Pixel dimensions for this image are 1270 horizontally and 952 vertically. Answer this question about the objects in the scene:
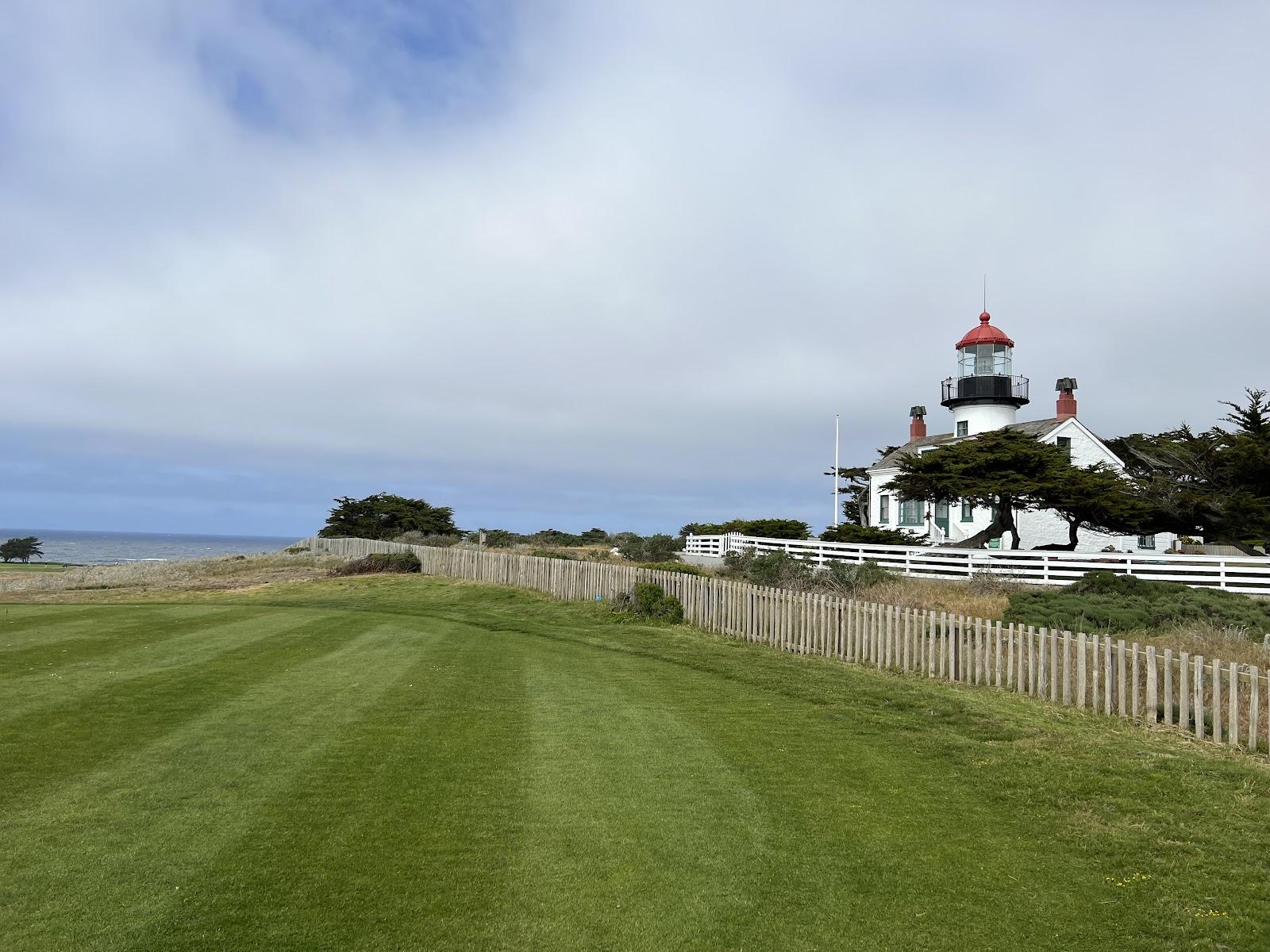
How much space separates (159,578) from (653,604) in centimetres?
2645

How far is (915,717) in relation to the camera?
395 inches

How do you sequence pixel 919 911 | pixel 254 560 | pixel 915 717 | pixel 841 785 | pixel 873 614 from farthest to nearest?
pixel 254 560 < pixel 873 614 < pixel 915 717 < pixel 841 785 < pixel 919 911

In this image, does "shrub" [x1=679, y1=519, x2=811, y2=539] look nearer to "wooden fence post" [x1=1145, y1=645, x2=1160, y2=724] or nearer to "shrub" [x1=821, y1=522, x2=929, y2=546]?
"shrub" [x1=821, y1=522, x2=929, y2=546]

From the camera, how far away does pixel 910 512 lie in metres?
46.1

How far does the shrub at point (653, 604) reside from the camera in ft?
64.9

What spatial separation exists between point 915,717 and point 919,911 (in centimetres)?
551

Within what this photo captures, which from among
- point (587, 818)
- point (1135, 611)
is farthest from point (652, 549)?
point (587, 818)

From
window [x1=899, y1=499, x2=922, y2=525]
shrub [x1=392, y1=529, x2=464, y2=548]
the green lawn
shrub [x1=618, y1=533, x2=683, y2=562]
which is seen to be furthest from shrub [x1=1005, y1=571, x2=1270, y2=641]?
shrub [x1=392, y1=529, x2=464, y2=548]

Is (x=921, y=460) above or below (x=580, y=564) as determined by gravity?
above

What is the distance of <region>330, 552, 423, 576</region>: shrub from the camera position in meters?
34.3

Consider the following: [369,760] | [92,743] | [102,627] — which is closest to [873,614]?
[369,760]

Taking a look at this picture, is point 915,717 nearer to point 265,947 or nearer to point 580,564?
point 265,947

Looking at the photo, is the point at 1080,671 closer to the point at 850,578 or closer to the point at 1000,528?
the point at 850,578

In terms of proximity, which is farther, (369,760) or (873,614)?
(873,614)
